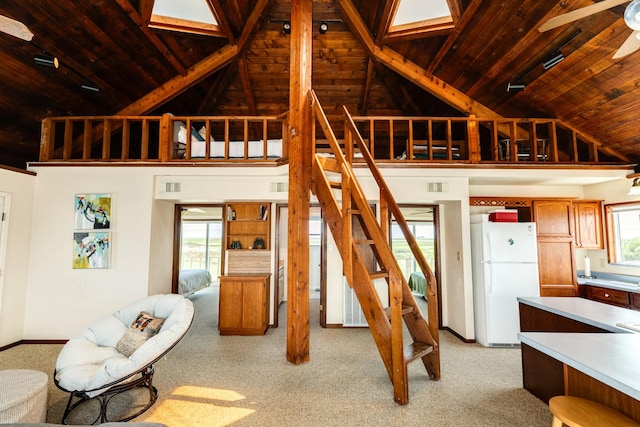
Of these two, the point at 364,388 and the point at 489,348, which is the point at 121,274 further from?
the point at 489,348

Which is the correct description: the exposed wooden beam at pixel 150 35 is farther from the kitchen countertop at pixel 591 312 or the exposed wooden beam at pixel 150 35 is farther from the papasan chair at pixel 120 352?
the kitchen countertop at pixel 591 312

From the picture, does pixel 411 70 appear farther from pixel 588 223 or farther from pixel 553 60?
pixel 588 223

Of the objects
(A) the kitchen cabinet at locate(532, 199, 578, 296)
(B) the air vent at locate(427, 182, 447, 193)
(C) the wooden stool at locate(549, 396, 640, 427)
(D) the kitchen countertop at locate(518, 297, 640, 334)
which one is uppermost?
(B) the air vent at locate(427, 182, 447, 193)

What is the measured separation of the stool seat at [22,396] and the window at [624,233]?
699cm

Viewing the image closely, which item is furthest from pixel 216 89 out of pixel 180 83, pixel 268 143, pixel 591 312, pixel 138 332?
pixel 591 312

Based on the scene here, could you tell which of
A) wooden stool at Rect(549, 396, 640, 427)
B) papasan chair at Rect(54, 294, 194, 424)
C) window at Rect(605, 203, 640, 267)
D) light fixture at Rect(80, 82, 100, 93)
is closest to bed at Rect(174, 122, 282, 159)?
light fixture at Rect(80, 82, 100, 93)

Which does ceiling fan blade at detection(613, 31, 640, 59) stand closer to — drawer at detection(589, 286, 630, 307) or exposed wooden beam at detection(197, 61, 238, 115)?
drawer at detection(589, 286, 630, 307)

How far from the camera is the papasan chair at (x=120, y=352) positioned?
2.31m

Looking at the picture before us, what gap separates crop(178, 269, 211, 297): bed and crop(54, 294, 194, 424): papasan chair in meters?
3.28

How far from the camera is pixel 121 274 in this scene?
446cm

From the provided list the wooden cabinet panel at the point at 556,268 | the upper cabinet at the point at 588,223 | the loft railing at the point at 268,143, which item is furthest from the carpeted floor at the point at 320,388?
the loft railing at the point at 268,143

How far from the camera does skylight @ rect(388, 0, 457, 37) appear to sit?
423 centimetres

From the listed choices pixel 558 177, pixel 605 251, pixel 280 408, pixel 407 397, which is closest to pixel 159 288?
pixel 280 408

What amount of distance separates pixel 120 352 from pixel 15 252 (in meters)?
2.92
